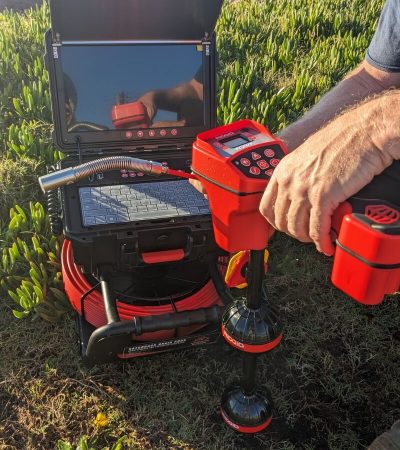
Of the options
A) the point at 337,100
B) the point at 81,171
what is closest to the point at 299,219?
the point at 81,171

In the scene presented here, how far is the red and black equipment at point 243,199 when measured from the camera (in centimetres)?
95

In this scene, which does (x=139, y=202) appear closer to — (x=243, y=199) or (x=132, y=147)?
(x=132, y=147)

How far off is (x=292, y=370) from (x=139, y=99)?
48.4 inches

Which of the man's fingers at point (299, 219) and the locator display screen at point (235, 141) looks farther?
the locator display screen at point (235, 141)

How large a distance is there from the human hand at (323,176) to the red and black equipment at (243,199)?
0.05m

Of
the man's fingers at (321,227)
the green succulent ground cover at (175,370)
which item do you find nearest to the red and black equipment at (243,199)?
the man's fingers at (321,227)

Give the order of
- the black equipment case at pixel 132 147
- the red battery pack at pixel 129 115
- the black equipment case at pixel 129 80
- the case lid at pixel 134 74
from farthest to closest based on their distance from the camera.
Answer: the red battery pack at pixel 129 115 → the case lid at pixel 134 74 → the black equipment case at pixel 129 80 → the black equipment case at pixel 132 147

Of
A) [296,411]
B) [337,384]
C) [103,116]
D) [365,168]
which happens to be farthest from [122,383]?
[365,168]

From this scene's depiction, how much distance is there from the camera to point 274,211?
36.8 inches

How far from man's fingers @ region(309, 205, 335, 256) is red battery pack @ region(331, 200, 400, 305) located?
Result: 3 centimetres

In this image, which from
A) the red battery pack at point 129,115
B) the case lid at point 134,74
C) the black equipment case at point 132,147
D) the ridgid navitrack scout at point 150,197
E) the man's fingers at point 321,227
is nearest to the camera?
the man's fingers at point 321,227

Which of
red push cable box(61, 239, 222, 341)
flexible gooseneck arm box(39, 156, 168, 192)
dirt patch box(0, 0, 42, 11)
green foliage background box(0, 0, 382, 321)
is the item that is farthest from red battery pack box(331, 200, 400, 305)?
dirt patch box(0, 0, 42, 11)

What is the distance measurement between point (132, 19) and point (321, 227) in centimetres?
128

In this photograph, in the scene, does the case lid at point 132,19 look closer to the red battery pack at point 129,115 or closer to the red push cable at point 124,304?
the red battery pack at point 129,115
